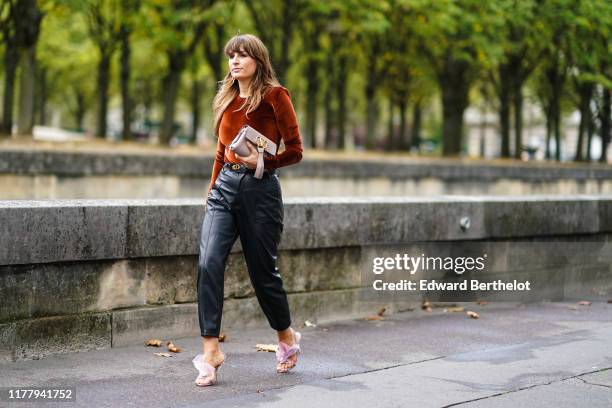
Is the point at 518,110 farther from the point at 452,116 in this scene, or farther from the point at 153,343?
the point at 153,343

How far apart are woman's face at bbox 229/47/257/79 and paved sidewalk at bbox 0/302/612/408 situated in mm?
1774

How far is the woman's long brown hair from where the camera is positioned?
5.65m

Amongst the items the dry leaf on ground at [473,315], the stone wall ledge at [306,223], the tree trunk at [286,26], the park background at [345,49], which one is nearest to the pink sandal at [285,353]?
the stone wall ledge at [306,223]

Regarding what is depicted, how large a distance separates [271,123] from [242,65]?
1.23 ft

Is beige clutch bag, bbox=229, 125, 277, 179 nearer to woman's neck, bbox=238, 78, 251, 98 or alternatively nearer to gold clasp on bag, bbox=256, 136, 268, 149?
gold clasp on bag, bbox=256, 136, 268, 149

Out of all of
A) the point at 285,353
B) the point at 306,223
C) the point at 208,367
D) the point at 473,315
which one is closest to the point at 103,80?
the point at 473,315

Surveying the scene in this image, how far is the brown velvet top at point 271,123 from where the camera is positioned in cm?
567

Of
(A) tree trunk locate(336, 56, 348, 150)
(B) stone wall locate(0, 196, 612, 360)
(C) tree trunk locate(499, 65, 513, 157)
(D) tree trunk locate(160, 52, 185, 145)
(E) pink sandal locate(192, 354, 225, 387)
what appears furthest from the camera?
(A) tree trunk locate(336, 56, 348, 150)

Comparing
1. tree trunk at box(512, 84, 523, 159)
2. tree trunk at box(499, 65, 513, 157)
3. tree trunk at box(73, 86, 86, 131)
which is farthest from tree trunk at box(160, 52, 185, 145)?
tree trunk at box(73, 86, 86, 131)

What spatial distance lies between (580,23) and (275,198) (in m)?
21.7

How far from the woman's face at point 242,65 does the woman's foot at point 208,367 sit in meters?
1.59

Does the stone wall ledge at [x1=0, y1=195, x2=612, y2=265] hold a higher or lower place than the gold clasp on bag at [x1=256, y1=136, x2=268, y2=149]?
lower

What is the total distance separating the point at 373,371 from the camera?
5.97 metres

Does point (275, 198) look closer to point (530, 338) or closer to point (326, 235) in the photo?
point (326, 235)
